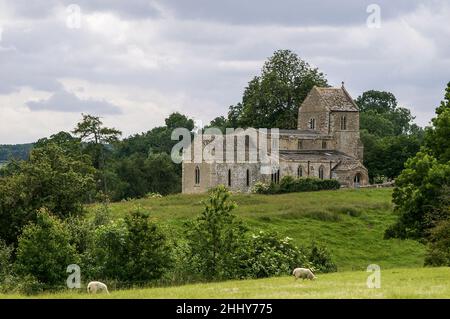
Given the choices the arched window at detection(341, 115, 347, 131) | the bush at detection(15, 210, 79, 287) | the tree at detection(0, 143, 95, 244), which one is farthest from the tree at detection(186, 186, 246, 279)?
the arched window at detection(341, 115, 347, 131)

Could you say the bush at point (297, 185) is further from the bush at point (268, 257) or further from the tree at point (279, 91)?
the bush at point (268, 257)

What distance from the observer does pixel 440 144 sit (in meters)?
58.9

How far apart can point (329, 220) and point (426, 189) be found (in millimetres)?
22311

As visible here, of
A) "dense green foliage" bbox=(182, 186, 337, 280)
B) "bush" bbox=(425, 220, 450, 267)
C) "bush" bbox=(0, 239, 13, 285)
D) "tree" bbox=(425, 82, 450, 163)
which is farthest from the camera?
"tree" bbox=(425, 82, 450, 163)

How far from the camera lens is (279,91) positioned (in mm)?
126875

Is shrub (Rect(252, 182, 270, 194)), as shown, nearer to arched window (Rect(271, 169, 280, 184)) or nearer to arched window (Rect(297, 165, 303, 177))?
arched window (Rect(271, 169, 280, 184))

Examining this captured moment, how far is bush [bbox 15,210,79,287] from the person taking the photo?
42.3 meters

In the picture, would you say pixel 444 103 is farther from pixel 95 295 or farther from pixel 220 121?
pixel 220 121

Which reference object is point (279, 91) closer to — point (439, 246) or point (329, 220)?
point (329, 220)

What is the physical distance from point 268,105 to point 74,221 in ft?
264

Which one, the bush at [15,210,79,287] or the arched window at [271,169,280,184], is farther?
the arched window at [271,169,280,184]

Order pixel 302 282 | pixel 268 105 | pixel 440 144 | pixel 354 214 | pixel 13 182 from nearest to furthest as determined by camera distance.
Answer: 1. pixel 302 282
2. pixel 13 182
3. pixel 440 144
4. pixel 354 214
5. pixel 268 105

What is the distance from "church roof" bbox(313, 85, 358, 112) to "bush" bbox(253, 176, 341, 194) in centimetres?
2102
